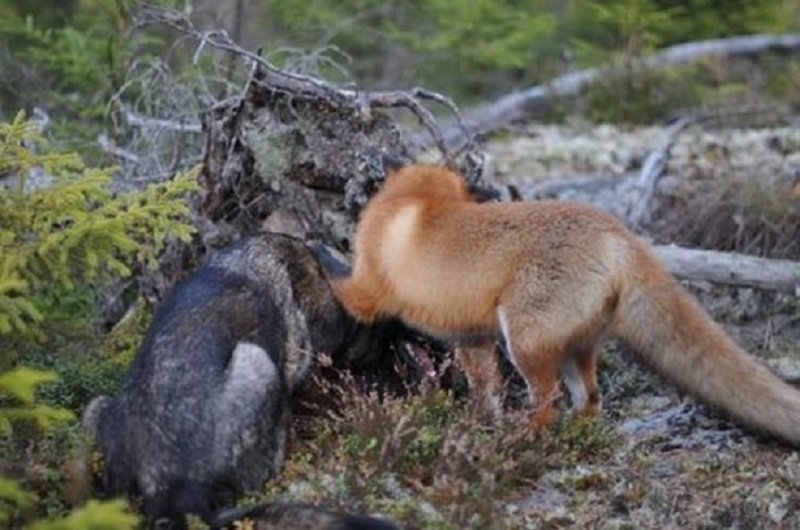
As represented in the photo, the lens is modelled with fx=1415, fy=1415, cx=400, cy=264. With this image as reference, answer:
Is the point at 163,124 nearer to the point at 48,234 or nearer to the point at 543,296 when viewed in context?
the point at 48,234

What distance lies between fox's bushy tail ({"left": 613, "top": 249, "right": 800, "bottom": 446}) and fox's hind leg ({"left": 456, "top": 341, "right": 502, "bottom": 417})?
2.59ft

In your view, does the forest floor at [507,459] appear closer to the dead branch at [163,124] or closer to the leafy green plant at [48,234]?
the leafy green plant at [48,234]

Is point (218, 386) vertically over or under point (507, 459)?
over

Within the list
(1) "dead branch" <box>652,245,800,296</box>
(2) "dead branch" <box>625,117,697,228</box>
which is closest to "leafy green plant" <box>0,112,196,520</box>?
(1) "dead branch" <box>652,245,800,296</box>

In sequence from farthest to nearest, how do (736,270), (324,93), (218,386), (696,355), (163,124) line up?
(163,124), (736,270), (324,93), (696,355), (218,386)

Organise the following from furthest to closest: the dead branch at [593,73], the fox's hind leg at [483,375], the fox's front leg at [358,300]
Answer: the dead branch at [593,73] → the fox's front leg at [358,300] → the fox's hind leg at [483,375]

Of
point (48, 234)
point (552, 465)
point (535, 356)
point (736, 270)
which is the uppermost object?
point (48, 234)

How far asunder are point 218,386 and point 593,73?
40.7 feet

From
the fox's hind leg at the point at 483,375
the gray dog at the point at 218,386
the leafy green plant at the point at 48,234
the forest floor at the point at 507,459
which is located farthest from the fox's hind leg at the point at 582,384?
the leafy green plant at the point at 48,234

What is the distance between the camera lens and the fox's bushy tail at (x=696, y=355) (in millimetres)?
7793

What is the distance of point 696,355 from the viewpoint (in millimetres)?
7836

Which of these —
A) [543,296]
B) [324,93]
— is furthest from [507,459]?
[324,93]

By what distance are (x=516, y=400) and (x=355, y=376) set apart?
1.06 m

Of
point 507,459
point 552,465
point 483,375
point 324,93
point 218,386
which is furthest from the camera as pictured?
point 324,93
